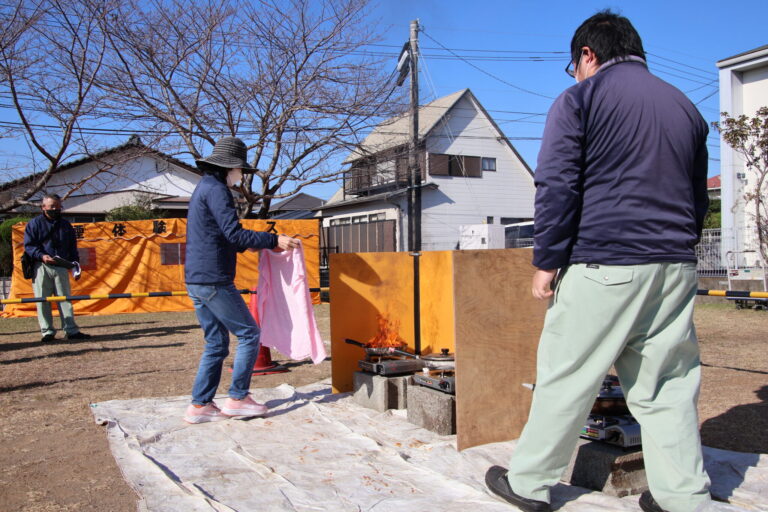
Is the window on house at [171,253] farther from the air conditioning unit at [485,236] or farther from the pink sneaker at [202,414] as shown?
the air conditioning unit at [485,236]

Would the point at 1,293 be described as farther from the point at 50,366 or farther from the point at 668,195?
the point at 668,195

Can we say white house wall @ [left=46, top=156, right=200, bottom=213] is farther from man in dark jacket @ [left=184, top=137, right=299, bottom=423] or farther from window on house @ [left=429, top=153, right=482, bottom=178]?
man in dark jacket @ [left=184, top=137, right=299, bottom=423]

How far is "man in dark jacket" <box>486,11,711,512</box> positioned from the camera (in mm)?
→ 2291

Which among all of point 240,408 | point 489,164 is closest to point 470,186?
point 489,164

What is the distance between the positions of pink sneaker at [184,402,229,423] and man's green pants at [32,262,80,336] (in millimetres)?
5279

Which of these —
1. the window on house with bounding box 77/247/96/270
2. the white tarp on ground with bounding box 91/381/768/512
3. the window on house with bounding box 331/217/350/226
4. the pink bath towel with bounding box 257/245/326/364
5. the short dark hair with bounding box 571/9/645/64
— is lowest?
the white tarp on ground with bounding box 91/381/768/512

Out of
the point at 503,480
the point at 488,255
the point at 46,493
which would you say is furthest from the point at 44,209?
the point at 503,480

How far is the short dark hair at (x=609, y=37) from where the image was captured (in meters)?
2.49

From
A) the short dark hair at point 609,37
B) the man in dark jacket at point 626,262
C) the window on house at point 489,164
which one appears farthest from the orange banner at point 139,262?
the window on house at point 489,164

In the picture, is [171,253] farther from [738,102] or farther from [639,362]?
[738,102]

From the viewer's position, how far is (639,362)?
2393 mm

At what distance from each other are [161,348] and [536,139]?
968 inches

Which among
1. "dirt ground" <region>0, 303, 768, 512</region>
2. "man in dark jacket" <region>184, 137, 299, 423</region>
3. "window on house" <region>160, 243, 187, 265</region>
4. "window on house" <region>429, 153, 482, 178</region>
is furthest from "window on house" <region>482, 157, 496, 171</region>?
"man in dark jacket" <region>184, 137, 299, 423</region>

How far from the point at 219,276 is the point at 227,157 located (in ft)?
2.79
